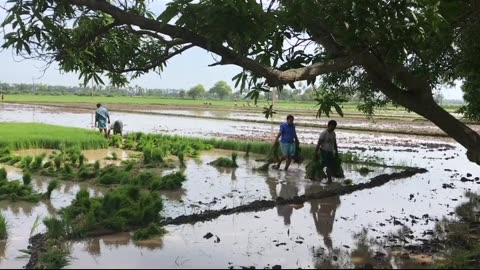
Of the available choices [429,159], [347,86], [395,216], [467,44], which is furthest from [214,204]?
[429,159]

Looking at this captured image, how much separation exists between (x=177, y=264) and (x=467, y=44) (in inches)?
190

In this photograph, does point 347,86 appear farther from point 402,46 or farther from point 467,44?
point 402,46

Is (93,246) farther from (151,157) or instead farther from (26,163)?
(151,157)

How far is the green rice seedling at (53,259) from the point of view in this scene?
4.93 m

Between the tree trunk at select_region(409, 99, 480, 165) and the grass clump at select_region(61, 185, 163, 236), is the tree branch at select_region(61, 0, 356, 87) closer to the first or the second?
the tree trunk at select_region(409, 99, 480, 165)

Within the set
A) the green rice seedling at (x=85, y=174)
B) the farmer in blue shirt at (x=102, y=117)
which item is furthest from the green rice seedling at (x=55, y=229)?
the farmer in blue shirt at (x=102, y=117)

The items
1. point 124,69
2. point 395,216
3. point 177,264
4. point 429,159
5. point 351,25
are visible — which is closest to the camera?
point 351,25

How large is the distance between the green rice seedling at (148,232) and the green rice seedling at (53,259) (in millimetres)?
972

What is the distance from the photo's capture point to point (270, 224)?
7188mm

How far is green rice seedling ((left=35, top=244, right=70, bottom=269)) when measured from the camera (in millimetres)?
4926

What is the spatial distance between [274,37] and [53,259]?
3171mm

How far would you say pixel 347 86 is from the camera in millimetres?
9891

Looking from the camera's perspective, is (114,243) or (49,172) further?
(49,172)

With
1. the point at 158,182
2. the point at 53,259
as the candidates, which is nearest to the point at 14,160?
the point at 158,182
